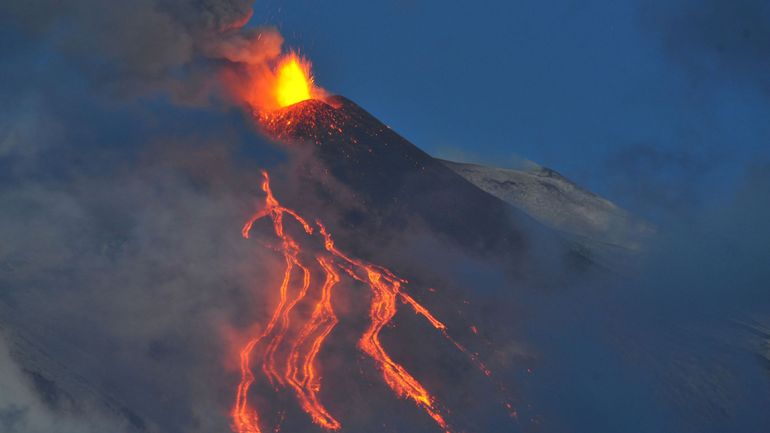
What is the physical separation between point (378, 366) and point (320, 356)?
0.96 m

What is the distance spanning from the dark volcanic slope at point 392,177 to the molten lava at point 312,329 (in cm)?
227

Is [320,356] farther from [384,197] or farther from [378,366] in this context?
[384,197]

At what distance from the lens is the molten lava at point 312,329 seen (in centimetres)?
1203

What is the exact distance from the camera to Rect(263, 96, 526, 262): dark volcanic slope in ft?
61.5

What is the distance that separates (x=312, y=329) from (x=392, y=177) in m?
6.72

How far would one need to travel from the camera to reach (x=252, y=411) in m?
11.6

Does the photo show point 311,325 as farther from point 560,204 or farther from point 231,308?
point 560,204

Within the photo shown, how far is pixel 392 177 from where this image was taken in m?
19.6

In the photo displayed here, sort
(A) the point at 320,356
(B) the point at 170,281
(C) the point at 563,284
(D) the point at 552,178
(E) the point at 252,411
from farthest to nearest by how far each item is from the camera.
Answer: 1. (D) the point at 552,178
2. (C) the point at 563,284
3. (B) the point at 170,281
4. (A) the point at 320,356
5. (E) the point at 252,411

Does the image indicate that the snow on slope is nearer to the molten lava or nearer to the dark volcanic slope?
the dark volcanic slope

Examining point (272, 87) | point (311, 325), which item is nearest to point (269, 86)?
point (272, 87)

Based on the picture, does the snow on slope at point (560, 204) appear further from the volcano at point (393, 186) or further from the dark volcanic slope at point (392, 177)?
the dark volcanic slope at point (392, 177)

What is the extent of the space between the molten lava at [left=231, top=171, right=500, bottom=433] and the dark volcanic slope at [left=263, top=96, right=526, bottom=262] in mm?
2274

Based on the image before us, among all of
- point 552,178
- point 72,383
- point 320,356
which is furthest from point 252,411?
point 552,178
